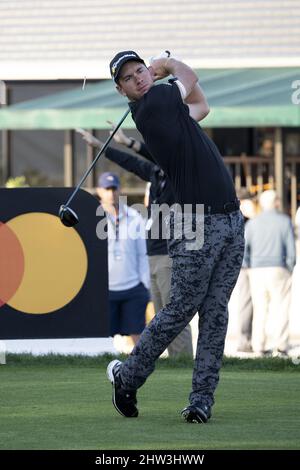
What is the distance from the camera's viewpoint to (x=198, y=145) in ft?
21.8

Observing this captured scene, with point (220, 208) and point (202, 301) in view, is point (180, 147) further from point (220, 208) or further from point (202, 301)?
point (202, 301)

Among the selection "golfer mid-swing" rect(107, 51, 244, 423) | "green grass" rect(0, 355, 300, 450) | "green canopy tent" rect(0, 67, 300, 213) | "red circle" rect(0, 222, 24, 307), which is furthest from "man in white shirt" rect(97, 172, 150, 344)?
"green canopy tent" rect(0, 67, 300, 213)

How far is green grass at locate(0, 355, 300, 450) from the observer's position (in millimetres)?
6051

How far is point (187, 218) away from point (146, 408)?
4.03 ft

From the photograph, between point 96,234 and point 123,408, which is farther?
point 96,234

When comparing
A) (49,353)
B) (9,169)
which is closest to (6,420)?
(49,353)

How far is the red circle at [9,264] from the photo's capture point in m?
9.82

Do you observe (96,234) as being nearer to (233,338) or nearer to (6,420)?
(6,420)

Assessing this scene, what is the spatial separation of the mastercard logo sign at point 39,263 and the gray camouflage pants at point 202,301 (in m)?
2.96

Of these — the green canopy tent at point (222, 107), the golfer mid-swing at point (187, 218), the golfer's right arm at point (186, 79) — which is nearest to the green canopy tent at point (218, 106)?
the green canopy tent at point (222, 107)

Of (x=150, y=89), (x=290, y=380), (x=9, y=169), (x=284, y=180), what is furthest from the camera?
(x=9, y=169)

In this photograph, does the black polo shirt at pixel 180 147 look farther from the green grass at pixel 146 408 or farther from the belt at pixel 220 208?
the green grass at pixel 146 408

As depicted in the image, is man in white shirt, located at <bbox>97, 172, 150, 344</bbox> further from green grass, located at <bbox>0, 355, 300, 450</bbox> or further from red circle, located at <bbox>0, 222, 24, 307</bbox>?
red circle, located at <bbox>0, 222, 24, 307</bbox>

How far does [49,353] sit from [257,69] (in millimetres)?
10840
